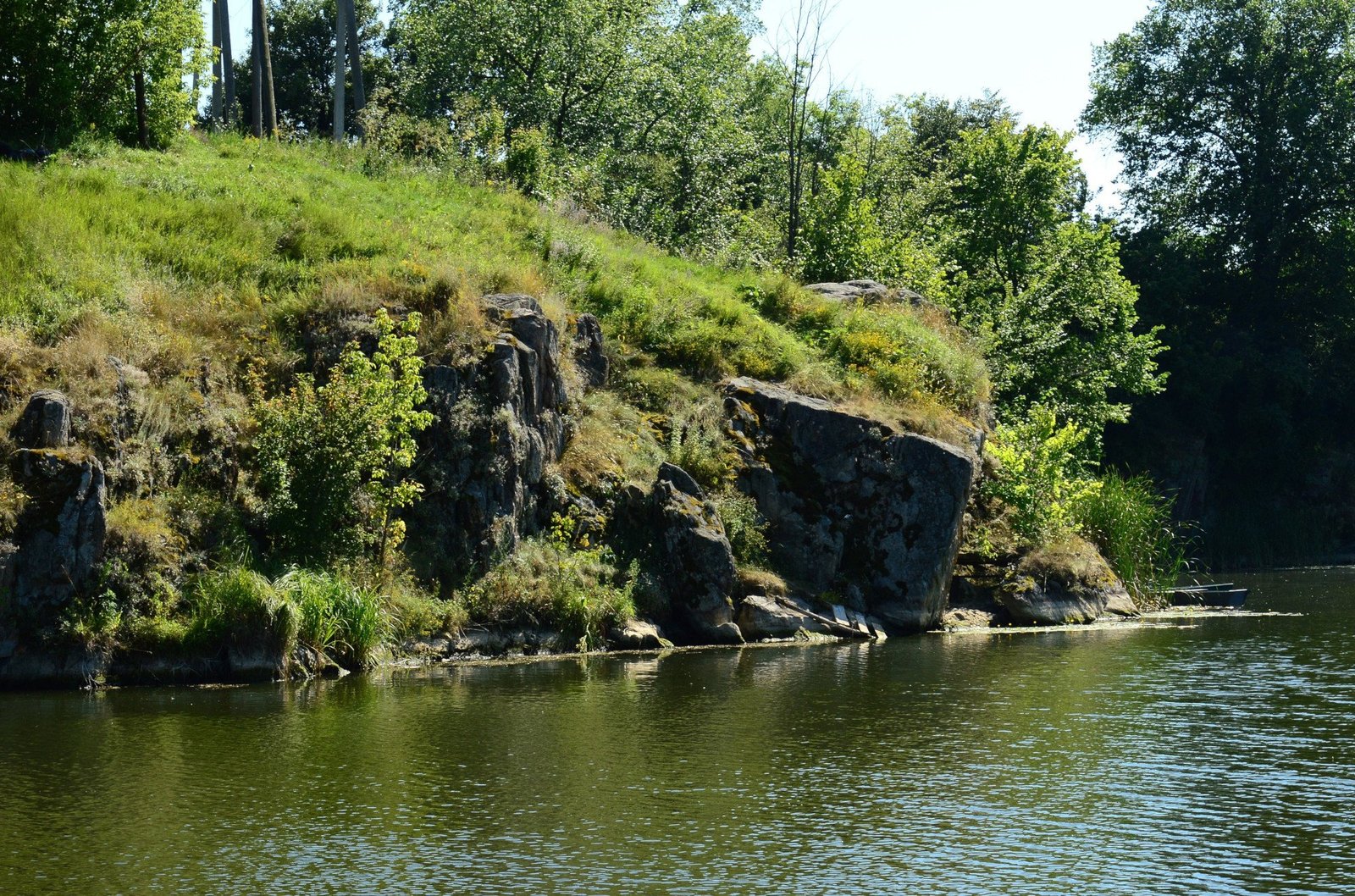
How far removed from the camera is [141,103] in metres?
32.7

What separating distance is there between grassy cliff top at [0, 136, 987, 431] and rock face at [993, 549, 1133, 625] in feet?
12.0

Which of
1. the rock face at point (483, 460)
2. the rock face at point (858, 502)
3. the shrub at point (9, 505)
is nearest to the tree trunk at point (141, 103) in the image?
the rock face at point (483, 460)

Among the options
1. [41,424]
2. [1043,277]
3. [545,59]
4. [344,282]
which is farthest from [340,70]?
[41,424]

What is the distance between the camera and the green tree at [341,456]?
2181 cm

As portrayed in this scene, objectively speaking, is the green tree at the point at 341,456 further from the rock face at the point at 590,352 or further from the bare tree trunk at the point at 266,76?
the bare tree trunk at the point at 266,76

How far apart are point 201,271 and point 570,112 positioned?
21.4m

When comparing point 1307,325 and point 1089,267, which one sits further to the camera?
point 1307,325

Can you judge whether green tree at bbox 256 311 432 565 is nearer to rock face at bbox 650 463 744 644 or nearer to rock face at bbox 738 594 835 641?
rock face at bbox 650 463 744 644

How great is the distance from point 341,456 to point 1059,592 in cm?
1508

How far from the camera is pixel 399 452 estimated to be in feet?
73.2

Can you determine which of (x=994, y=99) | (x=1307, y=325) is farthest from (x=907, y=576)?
(x=994, y=99)

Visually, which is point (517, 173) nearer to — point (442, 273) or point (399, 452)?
point (442, 273)

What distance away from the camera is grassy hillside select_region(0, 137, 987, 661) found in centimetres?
2153

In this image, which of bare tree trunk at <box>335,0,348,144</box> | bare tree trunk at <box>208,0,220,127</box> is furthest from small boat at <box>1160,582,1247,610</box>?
bare tree trunk at <box>208,0,220,127</box>
